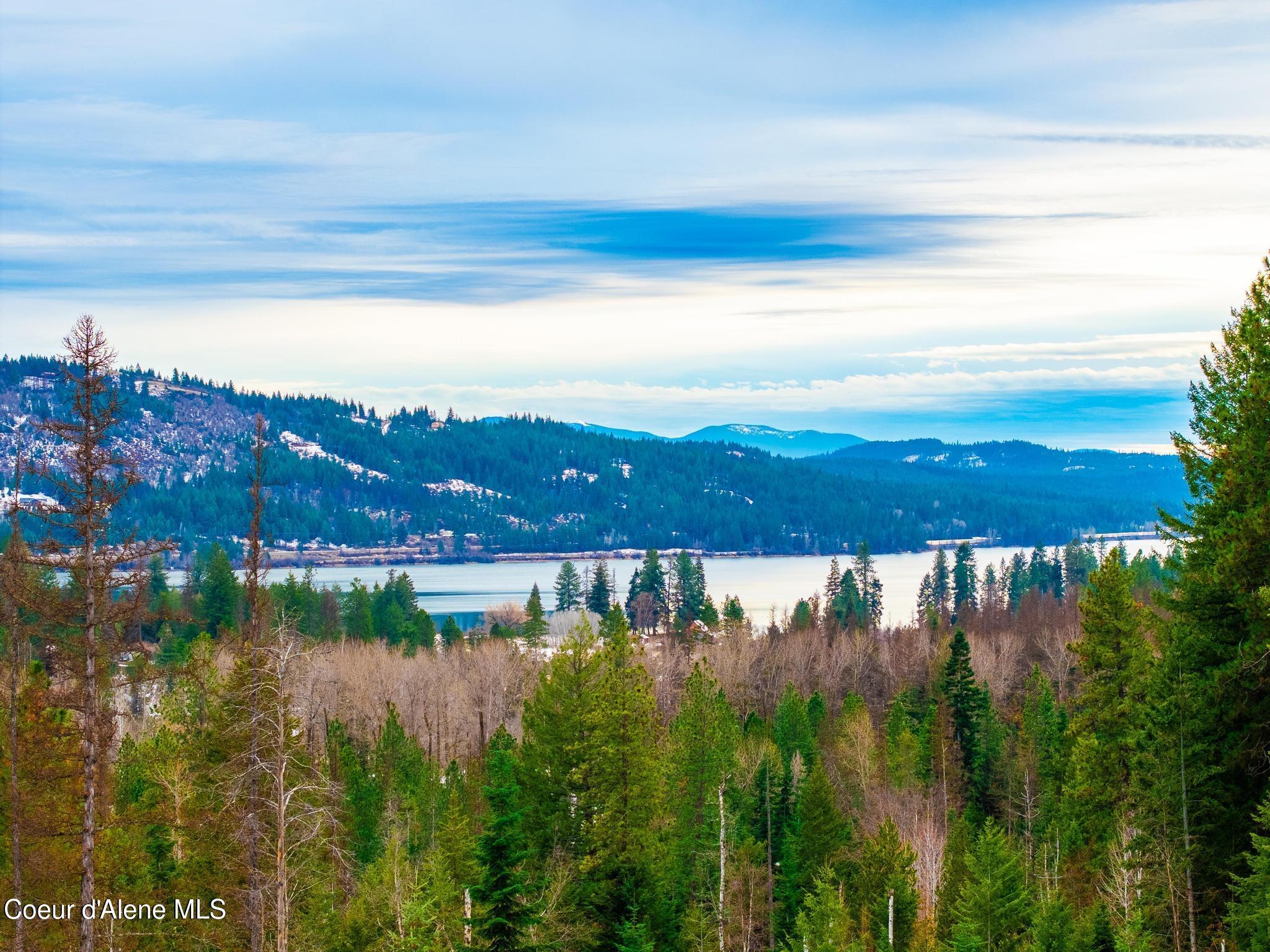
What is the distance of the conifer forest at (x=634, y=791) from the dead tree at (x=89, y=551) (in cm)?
7

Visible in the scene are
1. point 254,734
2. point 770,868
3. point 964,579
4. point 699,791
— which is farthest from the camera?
point 964,579

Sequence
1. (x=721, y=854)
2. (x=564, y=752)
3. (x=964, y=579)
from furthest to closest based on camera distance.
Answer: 1. (x=964, y=579)
2. (x=721, y=854)
3. (x=564, y=752)

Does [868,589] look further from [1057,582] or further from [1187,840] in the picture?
[1187,840]

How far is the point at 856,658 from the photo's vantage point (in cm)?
8219

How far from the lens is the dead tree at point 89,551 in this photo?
17.6 meters

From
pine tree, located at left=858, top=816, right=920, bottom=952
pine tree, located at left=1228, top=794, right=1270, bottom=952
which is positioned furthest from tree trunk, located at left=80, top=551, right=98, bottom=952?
pine tree, located at left=858, top=816, right=920, bottom=952

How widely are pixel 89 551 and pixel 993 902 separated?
22.1 meters

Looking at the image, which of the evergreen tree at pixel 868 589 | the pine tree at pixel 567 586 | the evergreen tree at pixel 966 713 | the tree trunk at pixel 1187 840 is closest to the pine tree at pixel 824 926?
the tree trunk at pixel 1187 840

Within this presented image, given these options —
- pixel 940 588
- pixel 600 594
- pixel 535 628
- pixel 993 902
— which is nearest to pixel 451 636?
pixel 535 628

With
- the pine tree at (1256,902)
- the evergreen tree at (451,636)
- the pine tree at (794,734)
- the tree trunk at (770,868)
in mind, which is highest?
the pine tree at (1256,902)

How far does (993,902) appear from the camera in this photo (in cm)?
2916

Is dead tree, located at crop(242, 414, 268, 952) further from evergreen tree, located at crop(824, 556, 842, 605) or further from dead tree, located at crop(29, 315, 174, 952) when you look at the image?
evergreen tree, located at crop(824, 556, 842, 605)

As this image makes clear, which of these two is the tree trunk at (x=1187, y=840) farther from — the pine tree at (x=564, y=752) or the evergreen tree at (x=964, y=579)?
the evergreen tree at (x=964, y=579)

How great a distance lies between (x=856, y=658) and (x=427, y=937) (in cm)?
5896
